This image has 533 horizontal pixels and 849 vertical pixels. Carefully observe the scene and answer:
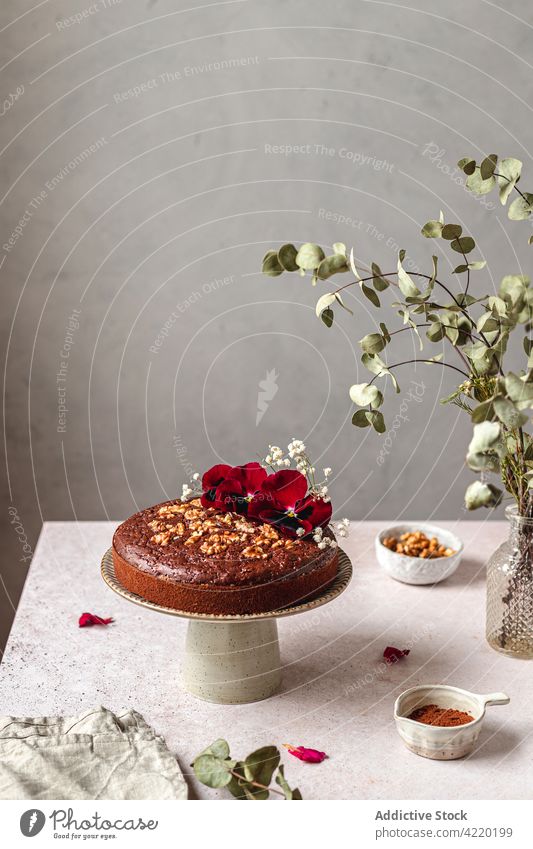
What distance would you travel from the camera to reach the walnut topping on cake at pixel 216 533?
1.20 m

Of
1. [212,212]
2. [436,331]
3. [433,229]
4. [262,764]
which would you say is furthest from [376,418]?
[212,212]

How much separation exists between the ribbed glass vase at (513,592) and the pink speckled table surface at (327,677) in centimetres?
3

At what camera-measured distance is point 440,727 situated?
108 centimetres

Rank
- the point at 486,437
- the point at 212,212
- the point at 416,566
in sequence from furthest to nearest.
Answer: the point at 212,212 → the point at 416,566 → the point at 486,437

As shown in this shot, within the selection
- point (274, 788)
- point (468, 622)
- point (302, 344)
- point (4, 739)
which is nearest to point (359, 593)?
point (468, 622)

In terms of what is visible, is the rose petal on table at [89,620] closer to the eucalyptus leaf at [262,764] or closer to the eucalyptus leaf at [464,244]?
the eucalyptus leaf at [262,764]

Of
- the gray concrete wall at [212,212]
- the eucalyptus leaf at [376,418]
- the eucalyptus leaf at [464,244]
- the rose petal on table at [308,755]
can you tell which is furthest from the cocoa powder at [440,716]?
the gray concrete wall at [212,212]

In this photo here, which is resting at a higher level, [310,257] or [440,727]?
[310,257]

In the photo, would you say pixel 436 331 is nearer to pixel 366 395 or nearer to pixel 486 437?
pixel 366 395

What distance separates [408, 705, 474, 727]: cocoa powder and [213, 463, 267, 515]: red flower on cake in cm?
37
